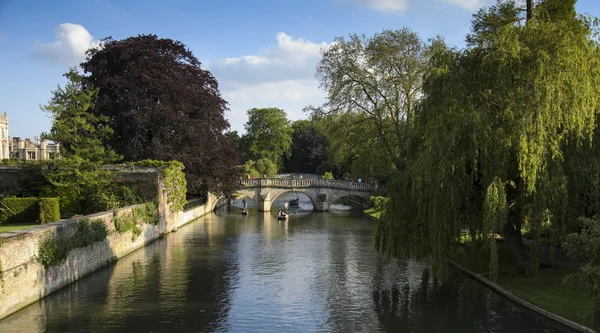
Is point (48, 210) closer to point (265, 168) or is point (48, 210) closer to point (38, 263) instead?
point (38, 263)

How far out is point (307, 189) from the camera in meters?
51.0

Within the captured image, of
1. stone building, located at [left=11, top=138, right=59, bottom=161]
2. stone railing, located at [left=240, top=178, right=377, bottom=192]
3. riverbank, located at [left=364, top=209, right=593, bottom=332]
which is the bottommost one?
riverbank, located at [left=364, top=209, right=593, bottom=332]

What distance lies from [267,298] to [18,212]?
15207 millimetres

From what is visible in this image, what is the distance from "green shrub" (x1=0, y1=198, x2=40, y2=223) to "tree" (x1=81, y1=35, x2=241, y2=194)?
10.0 m

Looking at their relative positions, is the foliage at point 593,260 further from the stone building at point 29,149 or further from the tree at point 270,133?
the stone building at point 29,149

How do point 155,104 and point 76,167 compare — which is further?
point 155,104

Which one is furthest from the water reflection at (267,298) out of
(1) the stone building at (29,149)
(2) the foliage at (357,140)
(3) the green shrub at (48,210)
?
(1) the stone building at (29,149)

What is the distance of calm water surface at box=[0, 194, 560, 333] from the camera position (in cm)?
1430

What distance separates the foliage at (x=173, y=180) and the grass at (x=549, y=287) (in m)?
18.7

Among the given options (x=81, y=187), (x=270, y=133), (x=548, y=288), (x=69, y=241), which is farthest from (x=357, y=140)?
(x=270, y=133)

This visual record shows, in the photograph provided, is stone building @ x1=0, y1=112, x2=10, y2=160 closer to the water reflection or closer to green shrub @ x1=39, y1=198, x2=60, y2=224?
green shrub @ x1=39, y1=198, x2=60, y2=224

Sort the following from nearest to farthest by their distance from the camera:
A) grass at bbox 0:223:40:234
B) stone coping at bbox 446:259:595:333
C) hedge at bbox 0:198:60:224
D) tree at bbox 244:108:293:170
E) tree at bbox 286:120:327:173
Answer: stone coping at bbox 446:259:595:333
grass at bbox 0:223:40:234
hedge at bbox 0:198:60:224
tree at bbox 244:108:293:170
tree at bbox 286:120:327:173

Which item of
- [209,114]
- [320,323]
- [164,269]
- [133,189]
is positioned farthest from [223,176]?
[320,323]

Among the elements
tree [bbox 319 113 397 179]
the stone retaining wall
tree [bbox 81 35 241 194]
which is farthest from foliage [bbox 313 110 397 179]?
the stone retaining wall
